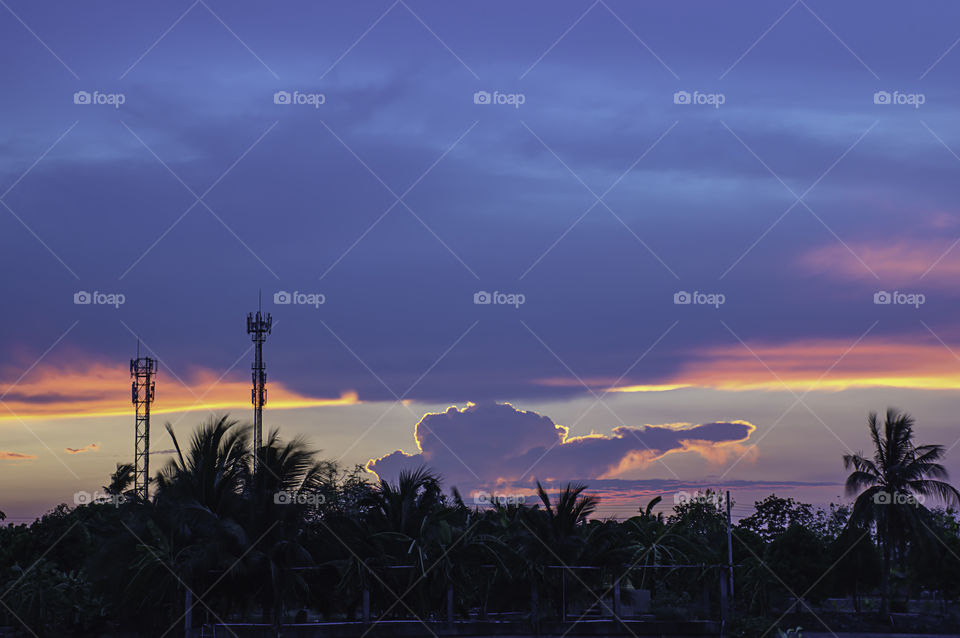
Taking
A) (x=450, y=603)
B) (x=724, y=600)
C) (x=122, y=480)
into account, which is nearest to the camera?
(x=450, y=603)

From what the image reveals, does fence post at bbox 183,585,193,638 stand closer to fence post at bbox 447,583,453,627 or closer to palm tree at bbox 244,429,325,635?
palm tree at bbox 244,429,325,635

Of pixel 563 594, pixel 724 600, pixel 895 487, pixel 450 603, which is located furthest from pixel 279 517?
pixel 895 487

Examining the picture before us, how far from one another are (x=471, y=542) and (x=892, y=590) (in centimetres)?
3234

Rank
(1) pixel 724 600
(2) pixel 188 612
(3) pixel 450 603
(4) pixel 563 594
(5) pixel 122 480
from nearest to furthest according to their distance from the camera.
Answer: (2) pixel 188 612
(3) pixel 450 603
(1) pixel 724 600
(4) pixel 563 594
(5) pixel 122 480

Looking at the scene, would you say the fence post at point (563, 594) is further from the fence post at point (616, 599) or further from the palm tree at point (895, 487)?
the palm tree at point (895, 487)

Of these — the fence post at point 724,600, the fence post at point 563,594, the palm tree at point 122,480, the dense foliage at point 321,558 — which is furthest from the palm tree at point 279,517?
the palm tree at point 122,480

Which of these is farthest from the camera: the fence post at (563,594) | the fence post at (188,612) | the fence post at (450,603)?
the fence post at (563,594)

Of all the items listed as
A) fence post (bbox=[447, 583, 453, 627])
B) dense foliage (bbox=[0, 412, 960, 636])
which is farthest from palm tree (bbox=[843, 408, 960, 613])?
fence post (bbox=[447, 583, 453, 627])

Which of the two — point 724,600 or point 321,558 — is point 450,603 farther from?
point 724,600

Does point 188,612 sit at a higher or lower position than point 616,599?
higher

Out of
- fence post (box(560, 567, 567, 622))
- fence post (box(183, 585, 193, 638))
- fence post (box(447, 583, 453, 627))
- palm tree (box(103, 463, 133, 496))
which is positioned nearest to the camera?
fence post (box(183, 585, 193, 638))

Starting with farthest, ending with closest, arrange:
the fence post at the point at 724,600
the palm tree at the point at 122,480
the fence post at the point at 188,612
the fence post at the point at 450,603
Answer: the palm tree at the point at 122,480 → the fence post at the point at 724,600 → the fence post at the point at 450,603 → the fence post at the point at 188,612

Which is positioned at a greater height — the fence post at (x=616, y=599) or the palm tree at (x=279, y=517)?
the palm tree at (x=279, y=517)

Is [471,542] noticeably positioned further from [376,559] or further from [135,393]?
[135,393]
